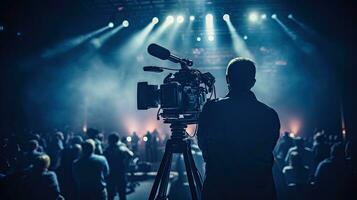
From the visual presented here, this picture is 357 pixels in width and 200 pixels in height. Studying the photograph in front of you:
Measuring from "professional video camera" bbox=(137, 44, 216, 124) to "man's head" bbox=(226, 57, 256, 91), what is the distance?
1.67ft

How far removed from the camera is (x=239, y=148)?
5.93ft

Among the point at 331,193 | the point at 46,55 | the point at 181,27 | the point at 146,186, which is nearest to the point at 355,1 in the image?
the point at 181,27

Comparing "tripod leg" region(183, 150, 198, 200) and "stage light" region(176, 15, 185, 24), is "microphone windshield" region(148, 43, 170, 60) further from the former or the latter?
"stage light" region(176, 15, 185, 24)

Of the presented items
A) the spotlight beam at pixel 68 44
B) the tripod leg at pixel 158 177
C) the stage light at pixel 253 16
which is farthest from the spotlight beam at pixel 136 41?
the tripod leg at pixel 158 177

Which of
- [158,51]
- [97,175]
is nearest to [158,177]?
[158,51]

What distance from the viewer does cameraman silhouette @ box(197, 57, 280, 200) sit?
179 centimetres

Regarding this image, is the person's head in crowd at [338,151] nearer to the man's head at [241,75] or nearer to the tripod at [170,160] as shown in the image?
the tripod at [170,160]

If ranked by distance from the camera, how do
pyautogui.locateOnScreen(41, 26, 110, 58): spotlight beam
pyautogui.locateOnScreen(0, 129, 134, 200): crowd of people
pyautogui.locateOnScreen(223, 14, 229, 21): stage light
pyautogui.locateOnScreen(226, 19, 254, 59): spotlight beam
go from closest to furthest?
pyautogui.locateOnScreen(0, 129, 134, 200): crowd of people
pyautogui.locateOnScreen(223, 14, 229, 21): stage light
pyautogui.locateOnScreen(226, 19, 254, 59): spotlight beam
pyautogui.locateOnScreen(41, 26, 110, 58): spotlight beam

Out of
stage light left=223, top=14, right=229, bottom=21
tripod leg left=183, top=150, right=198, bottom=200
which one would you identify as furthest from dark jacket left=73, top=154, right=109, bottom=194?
stage light left=223, top=14, right=229, bottom=21

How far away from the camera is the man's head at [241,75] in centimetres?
190

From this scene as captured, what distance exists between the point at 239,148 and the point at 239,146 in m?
0.01

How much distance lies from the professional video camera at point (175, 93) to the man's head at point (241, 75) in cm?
51

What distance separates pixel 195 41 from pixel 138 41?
255cm

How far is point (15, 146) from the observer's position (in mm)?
5969
